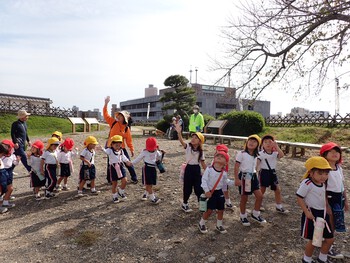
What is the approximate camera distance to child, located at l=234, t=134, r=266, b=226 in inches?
187

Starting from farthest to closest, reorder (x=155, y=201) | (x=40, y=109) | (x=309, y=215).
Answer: (x=40, y=109) → (x=155, y=201) → (x=309, y=215)

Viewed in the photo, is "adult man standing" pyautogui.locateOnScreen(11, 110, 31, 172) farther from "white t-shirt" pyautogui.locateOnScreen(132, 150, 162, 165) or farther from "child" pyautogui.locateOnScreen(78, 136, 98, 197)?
"white t-shirt" pyautogui.locateOnScreen(132, 150, 162, 165)

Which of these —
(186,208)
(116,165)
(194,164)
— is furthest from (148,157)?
(186,208)

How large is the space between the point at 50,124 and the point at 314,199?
83.2 feet

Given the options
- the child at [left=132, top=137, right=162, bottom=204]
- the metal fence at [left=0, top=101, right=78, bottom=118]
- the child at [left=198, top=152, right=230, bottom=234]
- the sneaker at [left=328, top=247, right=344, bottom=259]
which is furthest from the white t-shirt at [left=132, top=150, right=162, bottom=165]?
the metal fence at [left=0, top=101, right=78, bottom=118]

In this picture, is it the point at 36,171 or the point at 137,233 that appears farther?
the point at 36,171

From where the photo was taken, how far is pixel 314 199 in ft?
11.6

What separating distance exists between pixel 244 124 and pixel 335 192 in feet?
45.8

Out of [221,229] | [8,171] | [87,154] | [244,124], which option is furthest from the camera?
[244,124]

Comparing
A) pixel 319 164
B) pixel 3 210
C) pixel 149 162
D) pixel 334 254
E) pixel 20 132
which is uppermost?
pixel 20 132

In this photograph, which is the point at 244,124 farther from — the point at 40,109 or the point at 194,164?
the point at 40,109

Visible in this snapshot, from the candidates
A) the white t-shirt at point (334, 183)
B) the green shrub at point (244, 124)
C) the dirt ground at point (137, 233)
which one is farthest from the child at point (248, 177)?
the green shrub at point (244, 124)

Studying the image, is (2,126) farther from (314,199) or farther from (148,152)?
(314,199)

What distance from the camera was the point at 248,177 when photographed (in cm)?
475
